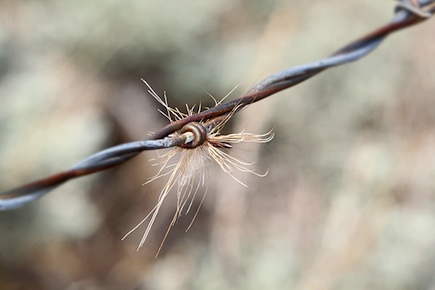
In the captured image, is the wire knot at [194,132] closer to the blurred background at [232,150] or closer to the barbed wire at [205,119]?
the barbed wire at [205,119]

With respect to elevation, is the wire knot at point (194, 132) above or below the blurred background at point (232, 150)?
above

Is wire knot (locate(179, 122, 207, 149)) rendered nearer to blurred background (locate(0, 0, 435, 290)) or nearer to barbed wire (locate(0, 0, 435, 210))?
barbed wire (locate(0, 0, 435, 210))

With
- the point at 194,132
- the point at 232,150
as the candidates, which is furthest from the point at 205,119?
the point at 232,150

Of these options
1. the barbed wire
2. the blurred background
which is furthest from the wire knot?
the blurred background

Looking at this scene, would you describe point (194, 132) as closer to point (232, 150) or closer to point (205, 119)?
point (205, 119)

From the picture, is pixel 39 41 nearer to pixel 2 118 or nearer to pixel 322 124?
pixel 2 118

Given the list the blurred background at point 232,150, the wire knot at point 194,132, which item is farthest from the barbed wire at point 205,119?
the blurred background at point 232,150

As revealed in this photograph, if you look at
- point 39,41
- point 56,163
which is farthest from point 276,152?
point 39,41
